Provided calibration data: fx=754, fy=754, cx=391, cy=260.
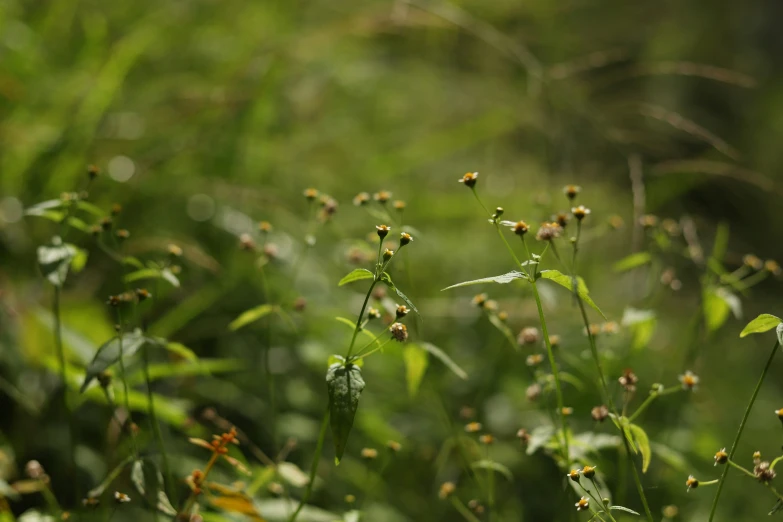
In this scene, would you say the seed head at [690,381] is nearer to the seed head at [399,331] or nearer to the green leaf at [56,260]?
the seed head at [399,331]

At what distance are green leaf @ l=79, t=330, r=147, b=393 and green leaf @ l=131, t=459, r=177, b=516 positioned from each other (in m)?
0.12

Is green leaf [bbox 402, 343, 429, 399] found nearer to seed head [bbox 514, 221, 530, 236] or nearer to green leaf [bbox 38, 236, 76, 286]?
seed head [bbox 514, 221, 530, 236]

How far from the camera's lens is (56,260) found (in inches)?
36.7

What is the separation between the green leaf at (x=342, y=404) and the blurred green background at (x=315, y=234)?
0.27m

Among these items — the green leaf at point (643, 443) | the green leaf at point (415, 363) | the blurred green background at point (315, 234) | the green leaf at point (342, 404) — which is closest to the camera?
the green leaf at point (342, 404)

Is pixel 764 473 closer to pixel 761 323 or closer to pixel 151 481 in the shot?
pixel 761 323

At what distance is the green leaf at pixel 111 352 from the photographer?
2.76 ft

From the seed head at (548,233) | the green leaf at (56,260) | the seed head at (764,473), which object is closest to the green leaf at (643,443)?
A: the seed head at (764,473)

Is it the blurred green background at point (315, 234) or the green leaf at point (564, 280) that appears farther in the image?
the blurred green background at point (315, 234)

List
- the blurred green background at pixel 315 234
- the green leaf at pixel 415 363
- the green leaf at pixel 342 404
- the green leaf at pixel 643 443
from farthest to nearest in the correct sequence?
1. the blurred green background at pixel 315 234
2. the green leaf at pixel 415 363
3. the green leaf at pixel 643 443
4. the green leaf at pixel 342 404

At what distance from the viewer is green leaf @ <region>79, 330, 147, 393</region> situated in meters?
0.84

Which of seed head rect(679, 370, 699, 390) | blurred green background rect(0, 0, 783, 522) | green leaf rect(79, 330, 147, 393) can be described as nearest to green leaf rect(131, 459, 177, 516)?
green leaf rect(79, 330, 147, 393)

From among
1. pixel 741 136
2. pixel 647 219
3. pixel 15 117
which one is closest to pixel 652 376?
pixel 647 219

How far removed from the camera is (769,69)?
5.68m
